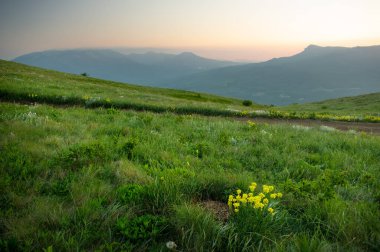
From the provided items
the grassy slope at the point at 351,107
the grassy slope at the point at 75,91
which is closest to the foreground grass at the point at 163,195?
the grassy slope at the point at 75,91

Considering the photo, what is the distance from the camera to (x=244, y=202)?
4.02 meters

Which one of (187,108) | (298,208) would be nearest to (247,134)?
(298,208)

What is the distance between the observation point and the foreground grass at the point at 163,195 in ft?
11.9

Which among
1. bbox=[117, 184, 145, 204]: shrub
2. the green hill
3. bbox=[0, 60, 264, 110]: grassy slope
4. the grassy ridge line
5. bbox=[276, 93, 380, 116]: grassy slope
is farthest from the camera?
bbox=[276, 93, 380, 116]: grassy slope

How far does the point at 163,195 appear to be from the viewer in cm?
457

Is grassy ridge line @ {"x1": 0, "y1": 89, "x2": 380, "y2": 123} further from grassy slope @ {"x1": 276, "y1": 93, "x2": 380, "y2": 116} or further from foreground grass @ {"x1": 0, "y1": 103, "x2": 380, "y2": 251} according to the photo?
grassy slope @ {"x1": 276, "y1": 93, "x2": 380, "y2": 116}

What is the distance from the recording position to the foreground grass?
3635 mm

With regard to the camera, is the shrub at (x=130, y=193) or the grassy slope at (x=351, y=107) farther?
the grassy slope at (x=351, y=107)

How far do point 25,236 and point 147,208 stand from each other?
169cm

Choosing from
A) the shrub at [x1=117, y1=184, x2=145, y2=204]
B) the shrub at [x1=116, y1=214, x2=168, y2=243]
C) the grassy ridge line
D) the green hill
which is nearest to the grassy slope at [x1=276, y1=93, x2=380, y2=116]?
the grassy ridge line

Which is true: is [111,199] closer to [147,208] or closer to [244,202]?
[147,208]

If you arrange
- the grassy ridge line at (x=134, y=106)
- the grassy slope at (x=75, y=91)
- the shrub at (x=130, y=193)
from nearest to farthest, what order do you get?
1. the shrub at (x=130, y=193)
2. the grassy ridge line at (x=134, y=106)
3. the grassy slope at (x=75, y=91)

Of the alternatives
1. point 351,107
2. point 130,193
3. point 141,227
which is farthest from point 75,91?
point 351,107

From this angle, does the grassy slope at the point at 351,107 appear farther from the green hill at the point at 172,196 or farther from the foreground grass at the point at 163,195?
the foreground grass at the point at 163,195
